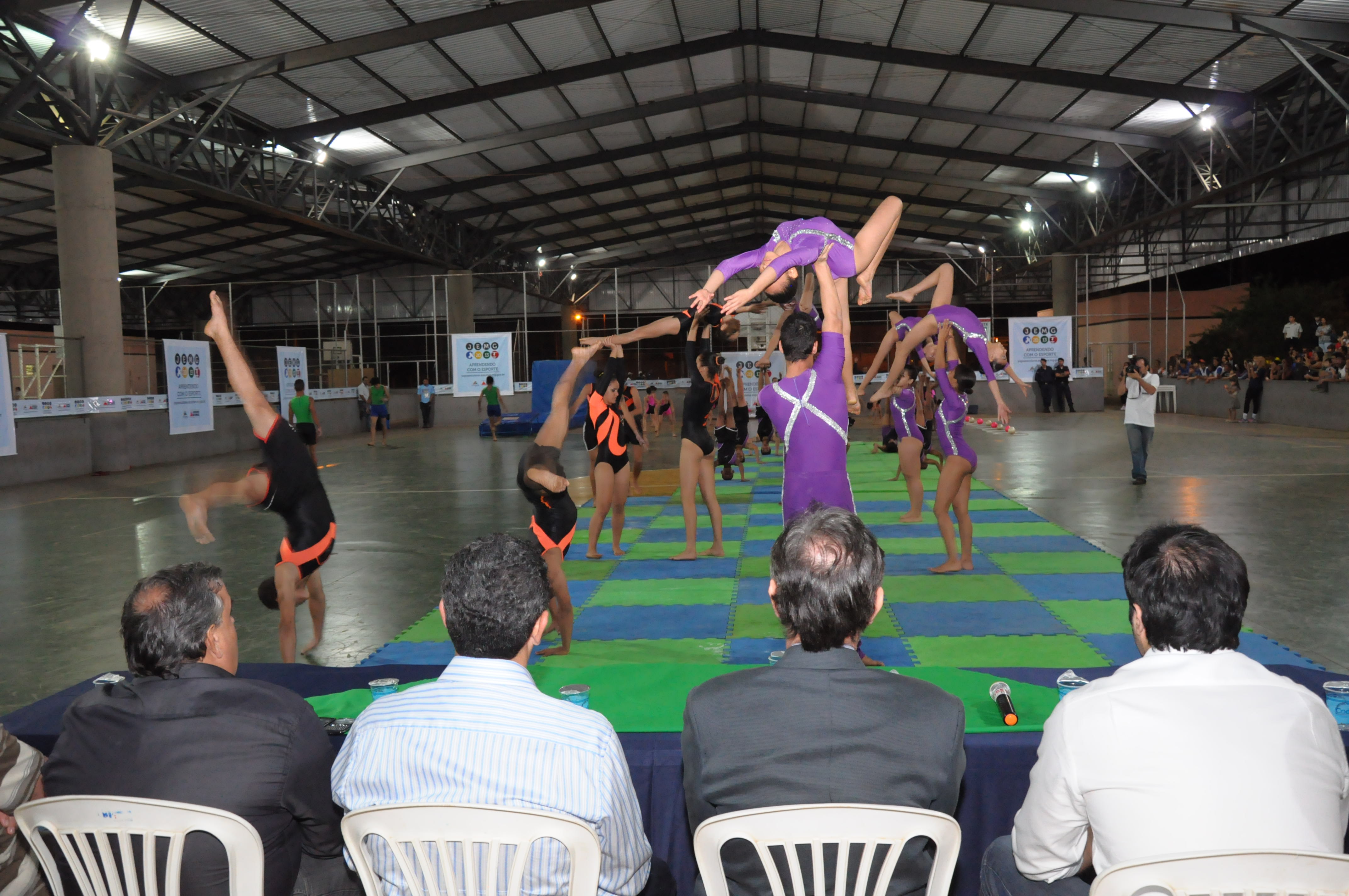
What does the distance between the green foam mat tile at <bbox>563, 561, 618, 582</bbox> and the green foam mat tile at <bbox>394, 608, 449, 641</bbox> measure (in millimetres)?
1174

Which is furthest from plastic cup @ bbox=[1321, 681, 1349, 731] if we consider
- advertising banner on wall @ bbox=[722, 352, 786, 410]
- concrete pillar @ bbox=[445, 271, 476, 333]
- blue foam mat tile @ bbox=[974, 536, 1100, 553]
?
concrete pillar @ bbox=[445, 271, 476, 333]

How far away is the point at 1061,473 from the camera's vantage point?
1207cm

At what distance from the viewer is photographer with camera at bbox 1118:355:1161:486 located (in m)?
10.6

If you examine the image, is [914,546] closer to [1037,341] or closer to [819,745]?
[819,745]

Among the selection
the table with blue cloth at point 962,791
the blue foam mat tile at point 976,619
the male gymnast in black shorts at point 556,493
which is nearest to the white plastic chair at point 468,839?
the table with blue cloth at point 962,791

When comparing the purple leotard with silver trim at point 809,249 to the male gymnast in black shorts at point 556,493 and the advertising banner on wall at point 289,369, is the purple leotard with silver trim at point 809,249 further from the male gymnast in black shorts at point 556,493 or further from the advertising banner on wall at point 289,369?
the advertising banner on wall at point 289,369

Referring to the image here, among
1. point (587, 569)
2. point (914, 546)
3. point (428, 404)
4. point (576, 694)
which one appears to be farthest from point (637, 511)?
point (428, 404)

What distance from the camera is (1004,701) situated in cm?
251

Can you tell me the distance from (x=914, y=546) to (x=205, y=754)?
21.5 ft

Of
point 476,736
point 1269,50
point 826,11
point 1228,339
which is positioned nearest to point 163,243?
point 826,11

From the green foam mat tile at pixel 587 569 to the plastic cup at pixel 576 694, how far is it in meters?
4.10

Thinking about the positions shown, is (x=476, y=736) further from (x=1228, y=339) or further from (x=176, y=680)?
(x=1228, y=339)

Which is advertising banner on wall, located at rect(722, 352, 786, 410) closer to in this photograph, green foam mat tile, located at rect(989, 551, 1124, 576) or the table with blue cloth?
green foam mat tile, located at rect(989, 551, 1124, 576)

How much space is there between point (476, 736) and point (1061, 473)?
11696 mm
